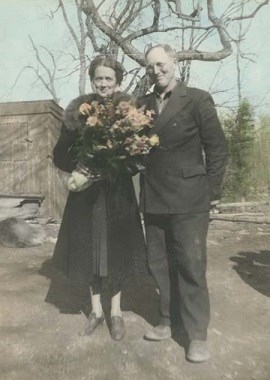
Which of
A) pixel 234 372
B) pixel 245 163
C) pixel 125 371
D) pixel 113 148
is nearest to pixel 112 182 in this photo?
pixel 113 148

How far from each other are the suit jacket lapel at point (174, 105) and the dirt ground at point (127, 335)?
5.83 feet

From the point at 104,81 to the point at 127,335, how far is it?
2144 millimetres

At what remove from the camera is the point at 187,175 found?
3.36 meters

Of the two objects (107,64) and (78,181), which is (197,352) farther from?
(107,64)

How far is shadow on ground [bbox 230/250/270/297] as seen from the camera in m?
5.46

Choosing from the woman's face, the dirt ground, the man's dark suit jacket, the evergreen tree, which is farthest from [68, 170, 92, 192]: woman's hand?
the evergreen tree

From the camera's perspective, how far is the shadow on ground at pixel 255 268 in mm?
5456

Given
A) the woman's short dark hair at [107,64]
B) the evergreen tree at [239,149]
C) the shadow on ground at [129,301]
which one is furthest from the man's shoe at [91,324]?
the evergreen tree at [239,149]

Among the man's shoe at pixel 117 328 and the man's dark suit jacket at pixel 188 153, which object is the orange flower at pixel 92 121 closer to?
the man's dark suit jacket at pixel 188 153

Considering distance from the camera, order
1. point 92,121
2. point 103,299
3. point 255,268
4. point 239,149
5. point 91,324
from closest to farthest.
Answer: point 92,121 < point 91,324 < point 103,299 < point 255,268 < point 239,149

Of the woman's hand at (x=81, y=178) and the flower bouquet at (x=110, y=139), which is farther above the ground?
the flower bouquet at (x=110, y=139)

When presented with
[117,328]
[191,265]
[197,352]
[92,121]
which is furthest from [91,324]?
[92,121]

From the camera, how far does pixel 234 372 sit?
319cm

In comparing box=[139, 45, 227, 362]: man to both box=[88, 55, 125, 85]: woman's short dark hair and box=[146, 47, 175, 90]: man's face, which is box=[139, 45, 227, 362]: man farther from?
box=[88, 55, 125, 85]: woman's short dark hair
